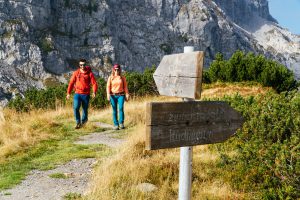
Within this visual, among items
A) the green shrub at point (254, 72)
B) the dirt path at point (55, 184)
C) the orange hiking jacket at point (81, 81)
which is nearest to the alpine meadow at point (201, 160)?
the dirt path at point (55, 184)

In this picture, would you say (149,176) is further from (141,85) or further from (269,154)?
(141,85)

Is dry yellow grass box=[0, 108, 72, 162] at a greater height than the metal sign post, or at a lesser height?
lesser

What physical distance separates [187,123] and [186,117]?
6cm

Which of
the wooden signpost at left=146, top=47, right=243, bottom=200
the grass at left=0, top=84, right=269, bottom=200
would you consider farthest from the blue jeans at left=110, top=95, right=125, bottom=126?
the wooden signpost at left=146, top=47, right=243, bottom=200

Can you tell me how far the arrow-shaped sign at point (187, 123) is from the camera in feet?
11.5

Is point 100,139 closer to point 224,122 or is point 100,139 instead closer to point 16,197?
point 16,197

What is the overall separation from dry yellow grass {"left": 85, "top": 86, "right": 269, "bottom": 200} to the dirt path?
15.7 inches

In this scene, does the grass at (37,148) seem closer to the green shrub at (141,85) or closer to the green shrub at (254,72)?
the green shrub at (254,72)

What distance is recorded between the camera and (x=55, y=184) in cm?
679

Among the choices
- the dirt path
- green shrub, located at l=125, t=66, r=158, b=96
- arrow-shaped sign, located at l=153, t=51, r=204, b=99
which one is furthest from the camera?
green shrub, located at l=125, t=66, r=158, b=96

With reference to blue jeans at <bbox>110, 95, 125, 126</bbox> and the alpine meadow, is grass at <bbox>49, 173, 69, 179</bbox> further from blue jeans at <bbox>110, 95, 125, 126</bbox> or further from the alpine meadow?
blue jeans at <bbox>110, 95, 125, 126</bbox>

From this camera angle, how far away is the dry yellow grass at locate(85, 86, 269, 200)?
5688mm

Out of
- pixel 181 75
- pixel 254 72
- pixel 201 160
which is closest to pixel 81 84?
pixel 201 160

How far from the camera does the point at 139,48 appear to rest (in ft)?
645
